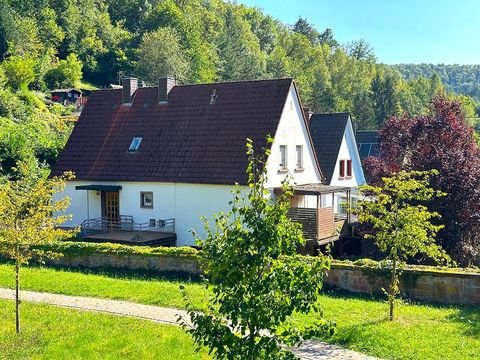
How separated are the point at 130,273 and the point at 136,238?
579cm

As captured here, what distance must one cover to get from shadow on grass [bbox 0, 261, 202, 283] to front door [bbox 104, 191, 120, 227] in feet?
25.8

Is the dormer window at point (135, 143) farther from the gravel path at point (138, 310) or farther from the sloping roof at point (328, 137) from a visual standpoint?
the gravel path at point (138, 310)

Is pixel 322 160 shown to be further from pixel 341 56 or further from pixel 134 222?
pixel 341 56

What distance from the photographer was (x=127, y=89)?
3238 centimetres

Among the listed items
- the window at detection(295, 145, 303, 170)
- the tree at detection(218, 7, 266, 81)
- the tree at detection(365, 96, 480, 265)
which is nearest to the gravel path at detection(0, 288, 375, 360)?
the tree at detection(365, 96, 480, 265)

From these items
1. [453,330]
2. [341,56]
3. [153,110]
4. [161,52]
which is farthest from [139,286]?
[341,56]

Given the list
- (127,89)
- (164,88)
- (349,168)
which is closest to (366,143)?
(349,168)

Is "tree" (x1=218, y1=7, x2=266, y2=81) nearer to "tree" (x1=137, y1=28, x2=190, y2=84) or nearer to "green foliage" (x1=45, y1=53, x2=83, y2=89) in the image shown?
"tree" (x1=137, y1=28, x2=190, y2=84)

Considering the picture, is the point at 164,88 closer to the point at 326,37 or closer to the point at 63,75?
the point at 63,75

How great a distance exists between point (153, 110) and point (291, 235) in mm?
23945

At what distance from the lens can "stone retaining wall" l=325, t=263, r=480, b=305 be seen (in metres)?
16.8

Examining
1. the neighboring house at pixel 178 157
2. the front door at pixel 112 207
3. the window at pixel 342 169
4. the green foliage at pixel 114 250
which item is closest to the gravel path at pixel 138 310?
the green foliage at pixel 114 250

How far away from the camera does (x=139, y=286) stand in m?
18.3

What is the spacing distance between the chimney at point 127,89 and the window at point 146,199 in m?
6.11
